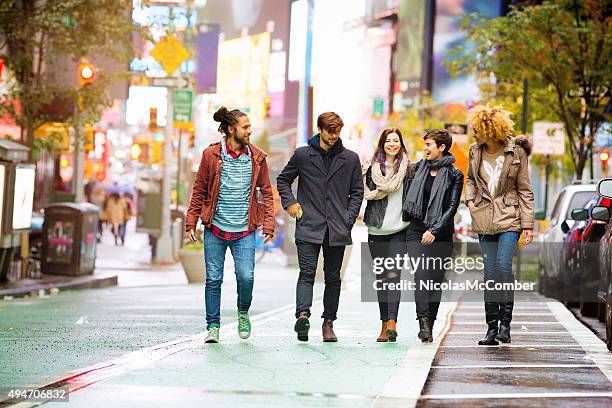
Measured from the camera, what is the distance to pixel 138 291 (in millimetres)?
23688

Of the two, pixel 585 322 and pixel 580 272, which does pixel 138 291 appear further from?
pixel 585 322

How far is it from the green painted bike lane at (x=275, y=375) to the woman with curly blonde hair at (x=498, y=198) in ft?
2.68

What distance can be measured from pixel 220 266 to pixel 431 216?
187cm

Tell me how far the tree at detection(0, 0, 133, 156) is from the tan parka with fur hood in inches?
553

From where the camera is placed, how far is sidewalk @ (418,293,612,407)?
8484 millimetres

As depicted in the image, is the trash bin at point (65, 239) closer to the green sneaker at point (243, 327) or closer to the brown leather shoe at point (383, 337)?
the green sneaker at point (243, 327)

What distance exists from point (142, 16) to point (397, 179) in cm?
1663

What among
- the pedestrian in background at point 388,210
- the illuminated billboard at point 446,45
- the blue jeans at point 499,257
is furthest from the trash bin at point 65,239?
the illuminated billboard at point 446,45

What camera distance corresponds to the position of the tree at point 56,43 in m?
25.0

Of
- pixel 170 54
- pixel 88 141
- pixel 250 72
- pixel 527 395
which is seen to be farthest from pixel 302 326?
pixel 250 72

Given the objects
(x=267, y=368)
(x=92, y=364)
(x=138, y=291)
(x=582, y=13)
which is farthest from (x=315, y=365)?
(x=582, y=13)

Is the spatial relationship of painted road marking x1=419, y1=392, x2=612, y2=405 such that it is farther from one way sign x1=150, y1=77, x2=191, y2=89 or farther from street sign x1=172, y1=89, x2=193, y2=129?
street sign x1=172, y1=89, x2=193, y2=129

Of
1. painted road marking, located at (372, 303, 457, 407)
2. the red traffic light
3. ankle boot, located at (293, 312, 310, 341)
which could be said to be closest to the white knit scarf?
ankle boot, located at (293, 312, 310, 341)

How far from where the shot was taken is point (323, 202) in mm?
12047
